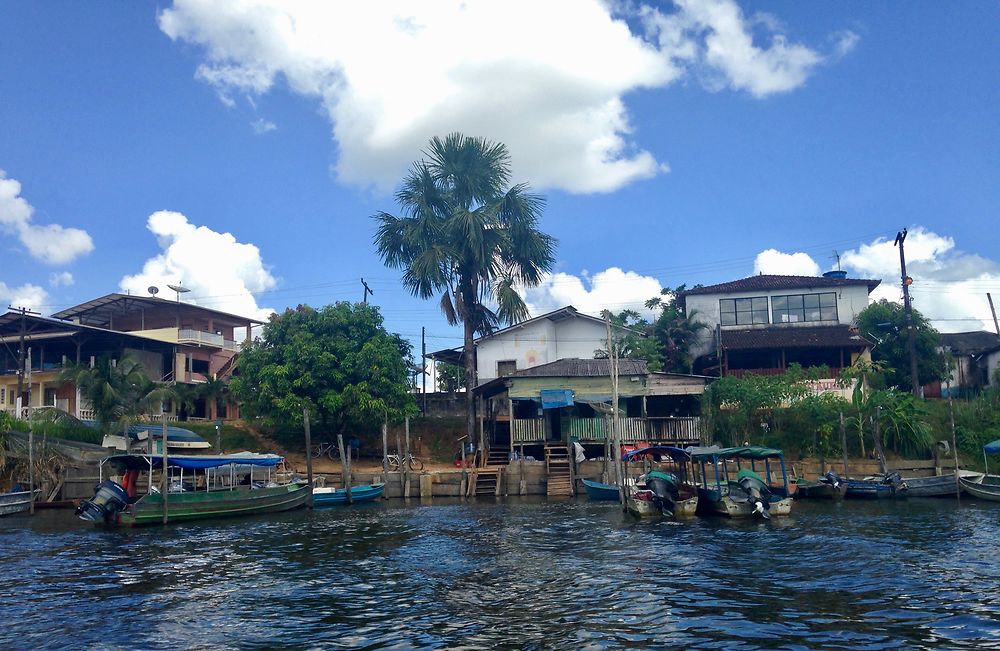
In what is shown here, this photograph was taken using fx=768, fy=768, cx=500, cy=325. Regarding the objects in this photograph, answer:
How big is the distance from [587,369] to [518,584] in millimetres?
23905

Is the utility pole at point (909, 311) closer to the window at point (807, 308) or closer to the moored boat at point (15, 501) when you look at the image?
the window at point (807, 308)

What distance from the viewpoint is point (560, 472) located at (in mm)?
35250

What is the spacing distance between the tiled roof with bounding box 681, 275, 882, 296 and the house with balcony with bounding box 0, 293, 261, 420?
30291mm

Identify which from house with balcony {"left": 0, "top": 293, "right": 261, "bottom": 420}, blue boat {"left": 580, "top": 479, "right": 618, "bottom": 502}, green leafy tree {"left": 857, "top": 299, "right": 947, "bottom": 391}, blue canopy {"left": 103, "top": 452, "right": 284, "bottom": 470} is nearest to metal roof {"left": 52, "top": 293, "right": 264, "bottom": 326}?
house with balcony {"left": 0, "top": 293, "right": 261, "bottom": 420}

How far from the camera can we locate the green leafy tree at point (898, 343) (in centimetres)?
4162

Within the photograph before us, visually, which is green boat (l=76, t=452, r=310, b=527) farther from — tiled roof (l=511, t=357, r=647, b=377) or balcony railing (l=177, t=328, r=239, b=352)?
balcony railing (l=177, t=328, r=239, b=352)

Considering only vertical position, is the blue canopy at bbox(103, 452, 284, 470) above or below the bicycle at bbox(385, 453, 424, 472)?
above

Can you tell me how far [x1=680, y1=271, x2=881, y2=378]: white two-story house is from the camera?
141 feet

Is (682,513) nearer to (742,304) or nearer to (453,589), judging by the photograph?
(453,589)

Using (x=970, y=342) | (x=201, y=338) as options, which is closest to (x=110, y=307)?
(x=201, y=338)

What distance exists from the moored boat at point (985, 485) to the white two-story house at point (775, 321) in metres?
12.7

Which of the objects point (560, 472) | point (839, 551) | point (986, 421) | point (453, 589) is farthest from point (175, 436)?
point (986, 421)

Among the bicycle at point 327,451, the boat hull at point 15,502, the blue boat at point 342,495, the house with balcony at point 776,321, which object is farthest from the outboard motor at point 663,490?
the boat hull at point 15,502

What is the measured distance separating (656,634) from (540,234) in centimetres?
3326
